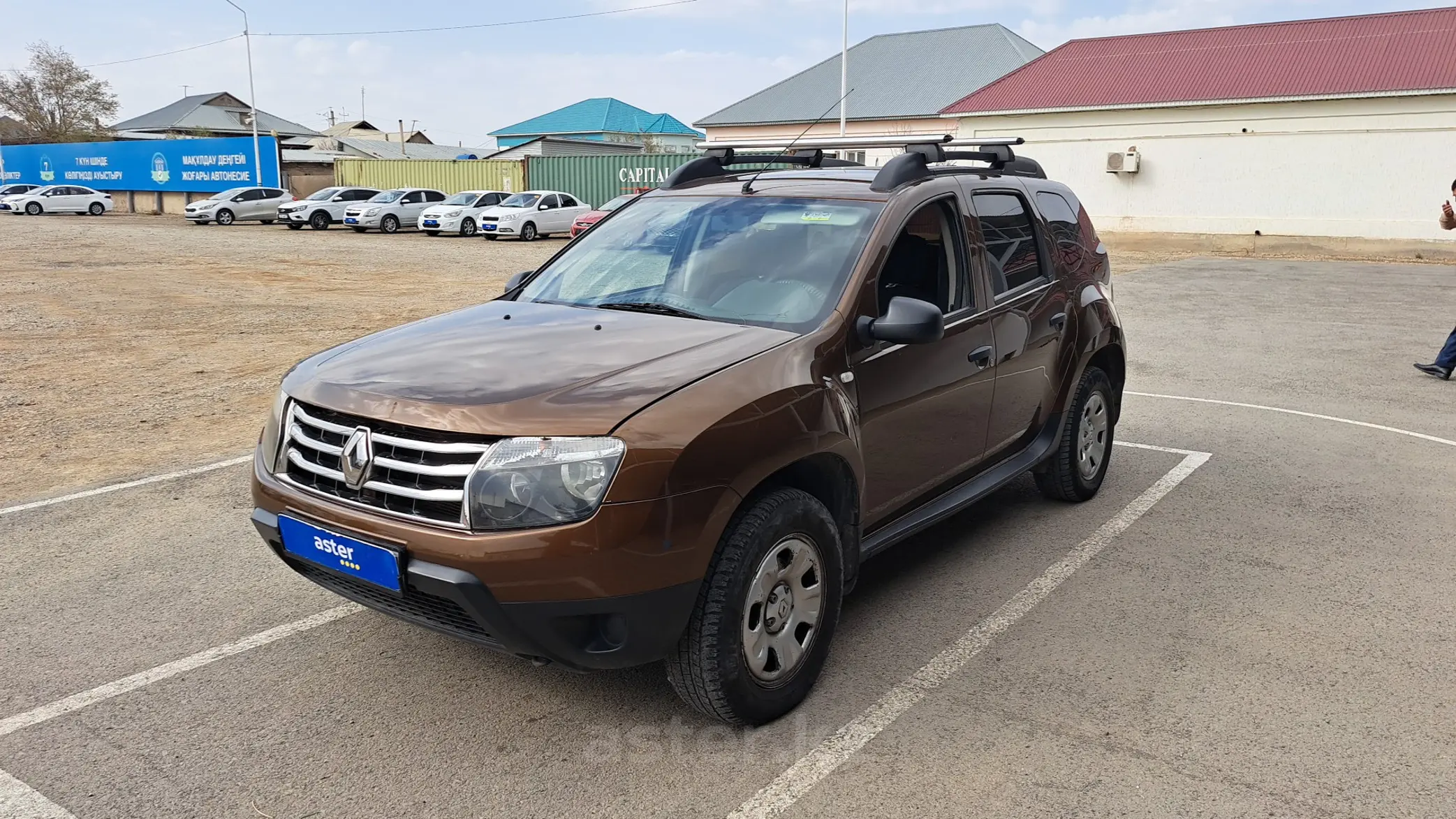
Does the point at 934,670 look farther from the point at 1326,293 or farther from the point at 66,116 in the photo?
the point at 66,116

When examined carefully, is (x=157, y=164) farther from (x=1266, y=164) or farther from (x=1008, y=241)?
(x=1008, y=241)

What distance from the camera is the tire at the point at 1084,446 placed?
570 centimetres

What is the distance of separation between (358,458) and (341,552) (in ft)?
0.95

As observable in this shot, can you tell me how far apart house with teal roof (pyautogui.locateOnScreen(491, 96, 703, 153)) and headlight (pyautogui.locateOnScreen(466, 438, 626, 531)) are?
76.7 meters

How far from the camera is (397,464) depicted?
319 centimetres

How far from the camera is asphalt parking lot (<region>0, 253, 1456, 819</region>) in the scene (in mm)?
3143

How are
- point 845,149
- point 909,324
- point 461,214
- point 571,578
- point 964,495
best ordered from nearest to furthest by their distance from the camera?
point 571,578
point 909,324
point 964,495
point 845,149
point 461,214

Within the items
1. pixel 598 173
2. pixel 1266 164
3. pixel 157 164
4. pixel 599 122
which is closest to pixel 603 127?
pixel 599 122

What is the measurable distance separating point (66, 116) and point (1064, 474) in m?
91.5

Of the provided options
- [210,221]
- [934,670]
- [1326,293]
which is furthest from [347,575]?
[210,221]

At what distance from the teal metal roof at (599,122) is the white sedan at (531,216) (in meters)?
48.5

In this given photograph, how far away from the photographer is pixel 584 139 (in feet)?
259

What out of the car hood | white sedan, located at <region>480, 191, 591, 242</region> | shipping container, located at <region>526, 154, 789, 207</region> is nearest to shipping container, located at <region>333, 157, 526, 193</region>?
shipping container, located at <region>526, 154, 789, 207</region>

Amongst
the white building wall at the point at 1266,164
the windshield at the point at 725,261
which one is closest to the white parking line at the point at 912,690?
the windshield at the point at 725,261
